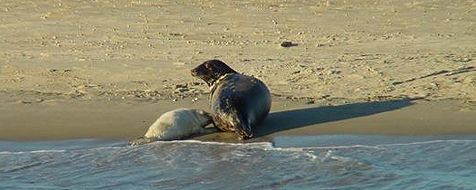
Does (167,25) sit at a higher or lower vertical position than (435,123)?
higher

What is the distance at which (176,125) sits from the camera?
8242 millimetres

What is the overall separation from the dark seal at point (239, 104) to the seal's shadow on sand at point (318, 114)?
14 centimetres

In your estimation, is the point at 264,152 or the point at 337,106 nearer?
the point at 264,152

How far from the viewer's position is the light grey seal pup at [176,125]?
8242 millimetres

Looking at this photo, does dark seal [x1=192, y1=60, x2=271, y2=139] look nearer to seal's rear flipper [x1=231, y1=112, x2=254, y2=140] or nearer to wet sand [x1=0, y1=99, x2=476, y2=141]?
seal's rear flipper [x1=231, y1=112, x2=254, y2=140]

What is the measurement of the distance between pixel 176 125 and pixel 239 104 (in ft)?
1.70

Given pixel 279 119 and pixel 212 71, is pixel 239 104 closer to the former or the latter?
pixel 279 119

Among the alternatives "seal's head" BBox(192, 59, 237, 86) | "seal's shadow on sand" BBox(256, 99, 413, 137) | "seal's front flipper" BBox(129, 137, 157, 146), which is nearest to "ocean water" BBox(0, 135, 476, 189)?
"seal's front flipper" BBox(129, 137, 157, 146)

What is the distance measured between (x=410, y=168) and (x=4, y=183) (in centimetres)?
294

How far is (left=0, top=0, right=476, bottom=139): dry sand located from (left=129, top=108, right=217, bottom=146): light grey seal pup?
315 millimetres

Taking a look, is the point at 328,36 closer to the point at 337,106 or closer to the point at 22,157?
the point at 337,106

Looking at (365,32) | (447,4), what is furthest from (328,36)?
(447,4)

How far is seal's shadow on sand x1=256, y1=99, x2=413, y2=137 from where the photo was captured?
28.0 ft

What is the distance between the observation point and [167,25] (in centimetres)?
1284
